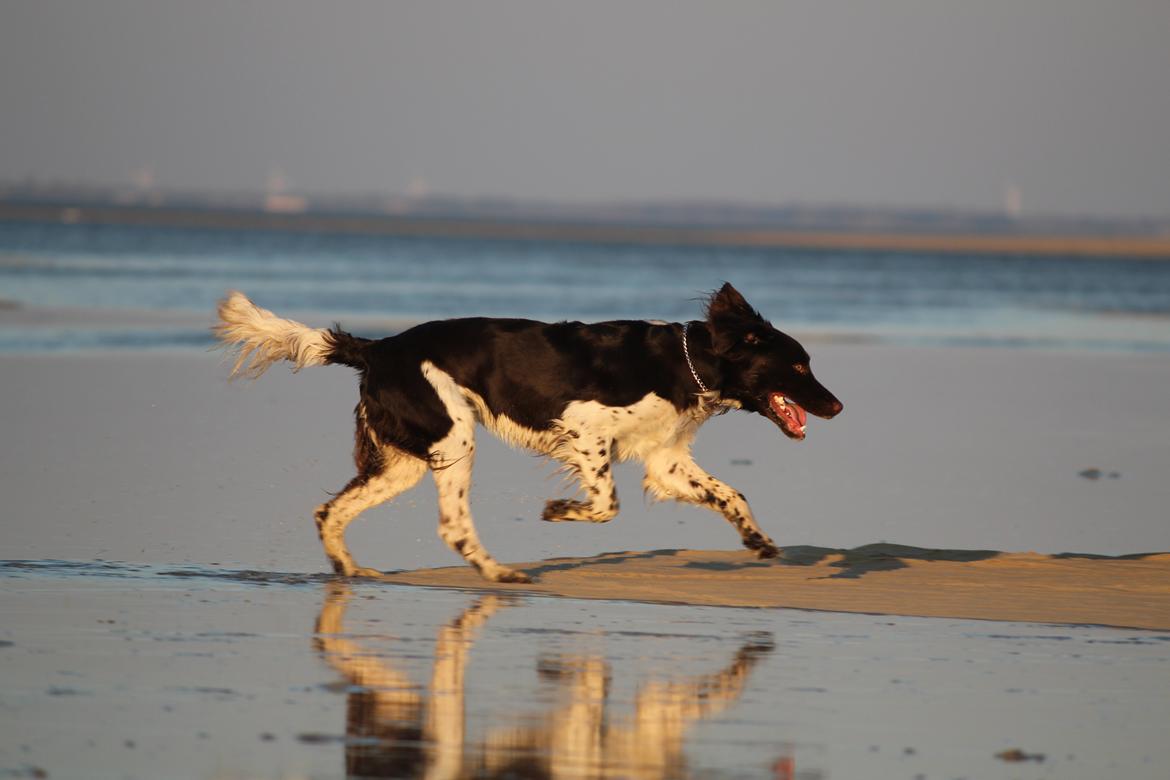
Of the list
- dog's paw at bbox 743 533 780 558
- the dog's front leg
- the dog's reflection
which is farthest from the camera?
the dog's front leg

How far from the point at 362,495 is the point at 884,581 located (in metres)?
2.51

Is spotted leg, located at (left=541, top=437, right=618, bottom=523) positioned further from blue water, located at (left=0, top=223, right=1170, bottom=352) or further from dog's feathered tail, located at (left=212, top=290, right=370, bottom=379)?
blue water, located at (left=0, top=223, right=1170, bottom=352)

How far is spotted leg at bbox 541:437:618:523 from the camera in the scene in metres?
8.61

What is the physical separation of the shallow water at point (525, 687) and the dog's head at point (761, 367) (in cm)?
164

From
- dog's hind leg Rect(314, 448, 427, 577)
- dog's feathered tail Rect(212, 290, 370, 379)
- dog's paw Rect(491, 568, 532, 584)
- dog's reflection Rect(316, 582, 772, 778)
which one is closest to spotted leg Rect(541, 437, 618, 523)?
dog's paw Rect(491, 568, 532, 584)

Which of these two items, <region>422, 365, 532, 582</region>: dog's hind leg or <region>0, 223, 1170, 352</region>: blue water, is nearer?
<region>422, 365, 532, 582</region>: dog's hind leg

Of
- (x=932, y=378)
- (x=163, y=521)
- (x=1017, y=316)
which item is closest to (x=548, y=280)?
(x=1017, y=316)

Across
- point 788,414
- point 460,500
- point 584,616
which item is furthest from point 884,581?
point 460,500

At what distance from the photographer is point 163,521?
9383 millimetres

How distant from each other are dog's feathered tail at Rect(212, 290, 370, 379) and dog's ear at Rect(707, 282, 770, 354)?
1703mm

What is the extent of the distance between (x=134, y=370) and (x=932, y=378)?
26.6ft

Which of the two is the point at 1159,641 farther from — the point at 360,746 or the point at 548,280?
the point at 548,280

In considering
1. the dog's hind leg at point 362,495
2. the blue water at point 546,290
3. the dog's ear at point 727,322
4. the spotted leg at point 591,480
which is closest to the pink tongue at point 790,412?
the dog's ear at point 727,322

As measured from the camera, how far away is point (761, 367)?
29.6 ft
